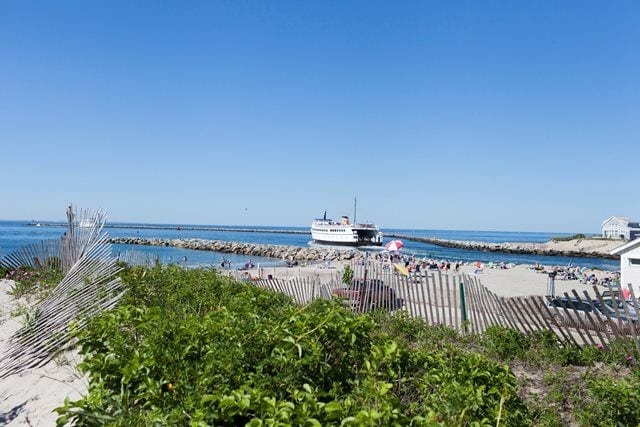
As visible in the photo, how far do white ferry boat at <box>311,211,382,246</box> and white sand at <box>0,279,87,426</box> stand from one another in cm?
7020

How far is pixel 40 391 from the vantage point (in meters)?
5.46

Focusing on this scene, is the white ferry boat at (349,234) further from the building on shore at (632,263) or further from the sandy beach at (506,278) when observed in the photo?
the building on shore at (632,263)

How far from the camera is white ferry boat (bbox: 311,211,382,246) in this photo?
76188 millimetres

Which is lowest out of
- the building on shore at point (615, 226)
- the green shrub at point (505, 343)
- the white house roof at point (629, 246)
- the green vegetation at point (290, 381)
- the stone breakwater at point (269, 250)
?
the stone breakwater at point (269, 250)

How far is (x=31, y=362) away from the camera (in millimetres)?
6297

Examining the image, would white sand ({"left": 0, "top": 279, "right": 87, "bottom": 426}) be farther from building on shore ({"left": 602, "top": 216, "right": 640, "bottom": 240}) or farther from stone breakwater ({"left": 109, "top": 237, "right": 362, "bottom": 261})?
building on shore ({"left": 602, "top": 216, "right": 640, "bottom": 240})

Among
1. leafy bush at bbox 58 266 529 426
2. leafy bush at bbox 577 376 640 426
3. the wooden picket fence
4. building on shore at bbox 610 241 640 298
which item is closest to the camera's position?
leafy bush at bbox 58 266 529 426

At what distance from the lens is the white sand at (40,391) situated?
4852 millimetres

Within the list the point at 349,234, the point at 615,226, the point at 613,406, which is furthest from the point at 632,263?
the point at 615,226

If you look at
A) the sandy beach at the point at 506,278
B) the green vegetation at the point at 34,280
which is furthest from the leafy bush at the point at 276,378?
the sandy beach at the point at 506,278

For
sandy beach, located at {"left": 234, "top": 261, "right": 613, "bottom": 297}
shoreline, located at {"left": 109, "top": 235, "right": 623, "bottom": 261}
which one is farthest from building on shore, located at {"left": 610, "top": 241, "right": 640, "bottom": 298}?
shoreline, located at {"left": 109, "top": 235, "right": 623, "bottom": 261}

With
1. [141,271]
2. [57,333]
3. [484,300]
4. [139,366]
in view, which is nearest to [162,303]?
[57,333]

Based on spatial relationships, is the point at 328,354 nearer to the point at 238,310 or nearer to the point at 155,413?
the point at 155,413

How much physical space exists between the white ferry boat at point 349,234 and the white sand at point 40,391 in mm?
70201
